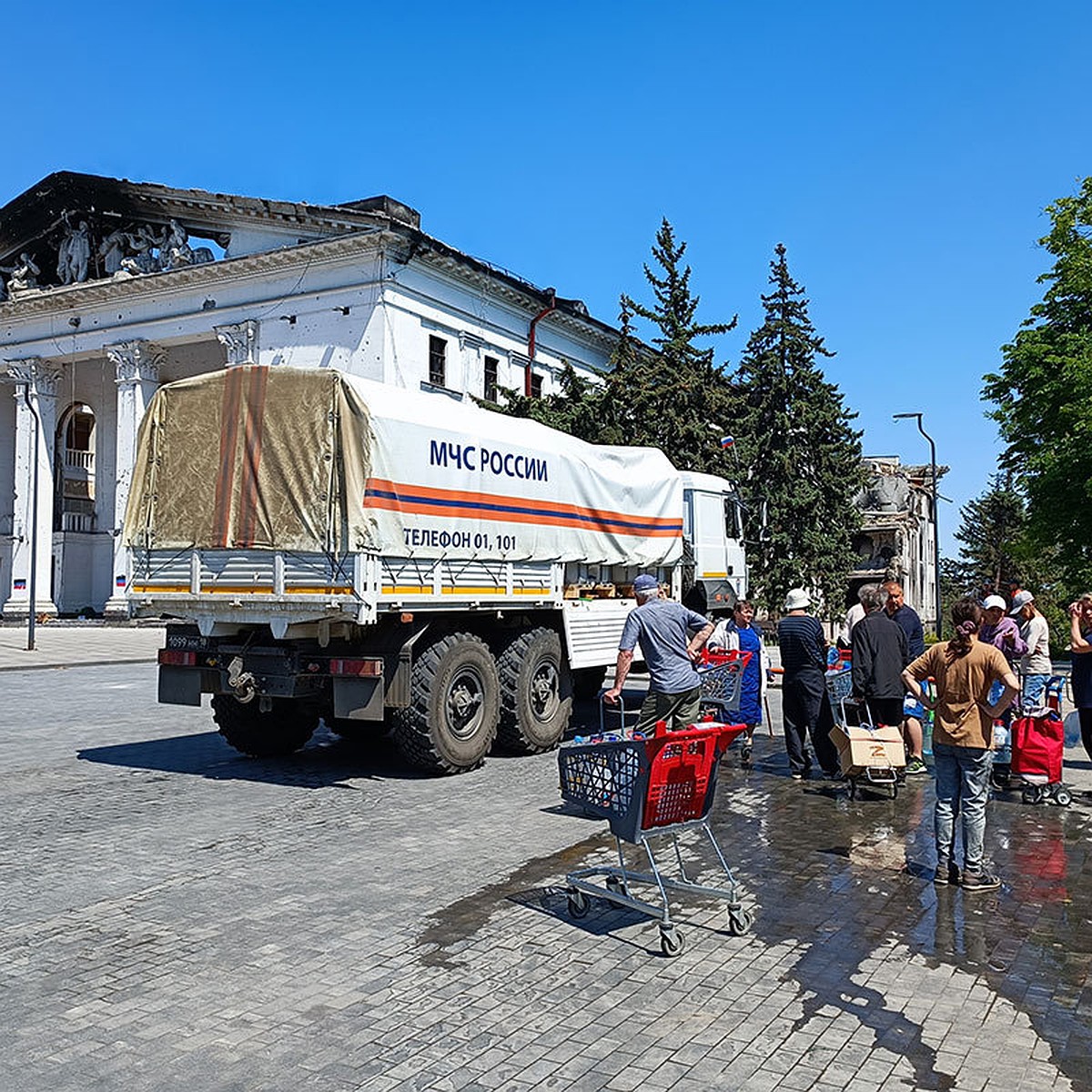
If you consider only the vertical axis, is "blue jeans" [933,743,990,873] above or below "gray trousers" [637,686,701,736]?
below

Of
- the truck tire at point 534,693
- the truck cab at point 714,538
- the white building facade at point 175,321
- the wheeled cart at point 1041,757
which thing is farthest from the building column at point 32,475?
the wheeled cart at point 1041,757

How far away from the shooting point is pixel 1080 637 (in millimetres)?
9820

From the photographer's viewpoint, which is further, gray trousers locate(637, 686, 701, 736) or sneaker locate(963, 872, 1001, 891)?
gray trousers locate(637, 686, 701, 736)

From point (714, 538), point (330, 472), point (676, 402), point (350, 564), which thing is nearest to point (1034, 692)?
point (350, 564)

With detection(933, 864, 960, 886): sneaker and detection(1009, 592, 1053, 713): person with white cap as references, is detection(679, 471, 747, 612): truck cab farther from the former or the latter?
detection(933, 864, 960, 886): sneaker

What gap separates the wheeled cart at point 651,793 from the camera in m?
5.72

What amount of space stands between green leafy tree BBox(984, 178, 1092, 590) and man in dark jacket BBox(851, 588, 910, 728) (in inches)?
896

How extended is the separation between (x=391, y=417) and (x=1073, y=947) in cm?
710

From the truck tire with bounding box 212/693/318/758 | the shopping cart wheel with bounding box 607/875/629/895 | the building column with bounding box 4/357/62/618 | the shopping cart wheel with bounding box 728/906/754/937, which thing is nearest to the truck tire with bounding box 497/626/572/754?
the truck tire with bounding box 212/693/318/758

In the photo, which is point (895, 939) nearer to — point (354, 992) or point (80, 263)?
point (354, 992)

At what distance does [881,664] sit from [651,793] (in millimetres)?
5067

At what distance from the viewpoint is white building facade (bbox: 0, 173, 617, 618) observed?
36.2 meters

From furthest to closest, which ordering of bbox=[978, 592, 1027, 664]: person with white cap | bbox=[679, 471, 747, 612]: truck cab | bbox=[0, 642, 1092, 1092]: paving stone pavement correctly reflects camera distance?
bbox=[679, 471, 747, 612]: truck cab < bbox=[978, 592, 1027, 664]: person with white cap < bbox=[0, 642, 1092, 1092]: paving stone pavement

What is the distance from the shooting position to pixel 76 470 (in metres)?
51.4
